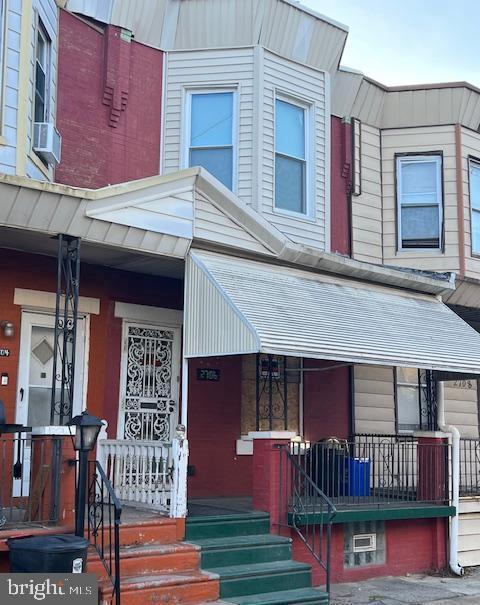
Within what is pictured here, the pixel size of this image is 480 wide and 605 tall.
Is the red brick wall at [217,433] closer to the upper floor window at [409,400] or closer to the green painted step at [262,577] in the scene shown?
the green painted step at [262,577]

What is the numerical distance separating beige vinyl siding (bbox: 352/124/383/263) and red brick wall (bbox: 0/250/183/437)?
419cm

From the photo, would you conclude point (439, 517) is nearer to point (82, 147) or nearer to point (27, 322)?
point (27, 322)

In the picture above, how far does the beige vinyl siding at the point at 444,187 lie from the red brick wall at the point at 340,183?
0.86 meters

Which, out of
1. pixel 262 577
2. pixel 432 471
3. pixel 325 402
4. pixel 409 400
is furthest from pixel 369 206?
pixel 262 577

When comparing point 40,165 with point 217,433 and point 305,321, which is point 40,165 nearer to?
point 305,321

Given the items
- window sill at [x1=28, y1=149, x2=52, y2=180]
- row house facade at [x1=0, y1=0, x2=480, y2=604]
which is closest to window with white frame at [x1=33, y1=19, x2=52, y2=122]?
row house facade at [x1=0, y1=0, x2=480, y2=604]

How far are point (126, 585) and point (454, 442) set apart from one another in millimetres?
5967

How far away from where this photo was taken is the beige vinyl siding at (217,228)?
9.57 meters

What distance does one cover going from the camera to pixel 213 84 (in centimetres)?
1256

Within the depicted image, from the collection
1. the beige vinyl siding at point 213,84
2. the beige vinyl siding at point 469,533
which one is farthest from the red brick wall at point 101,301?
the beige vinyl siding at point 469,533

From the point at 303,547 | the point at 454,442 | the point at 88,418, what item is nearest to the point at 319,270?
the point at 454,442

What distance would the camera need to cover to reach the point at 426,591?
9719 millimetres

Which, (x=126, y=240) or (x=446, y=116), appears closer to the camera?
(x=126, y=240)

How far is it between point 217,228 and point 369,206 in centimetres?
542
